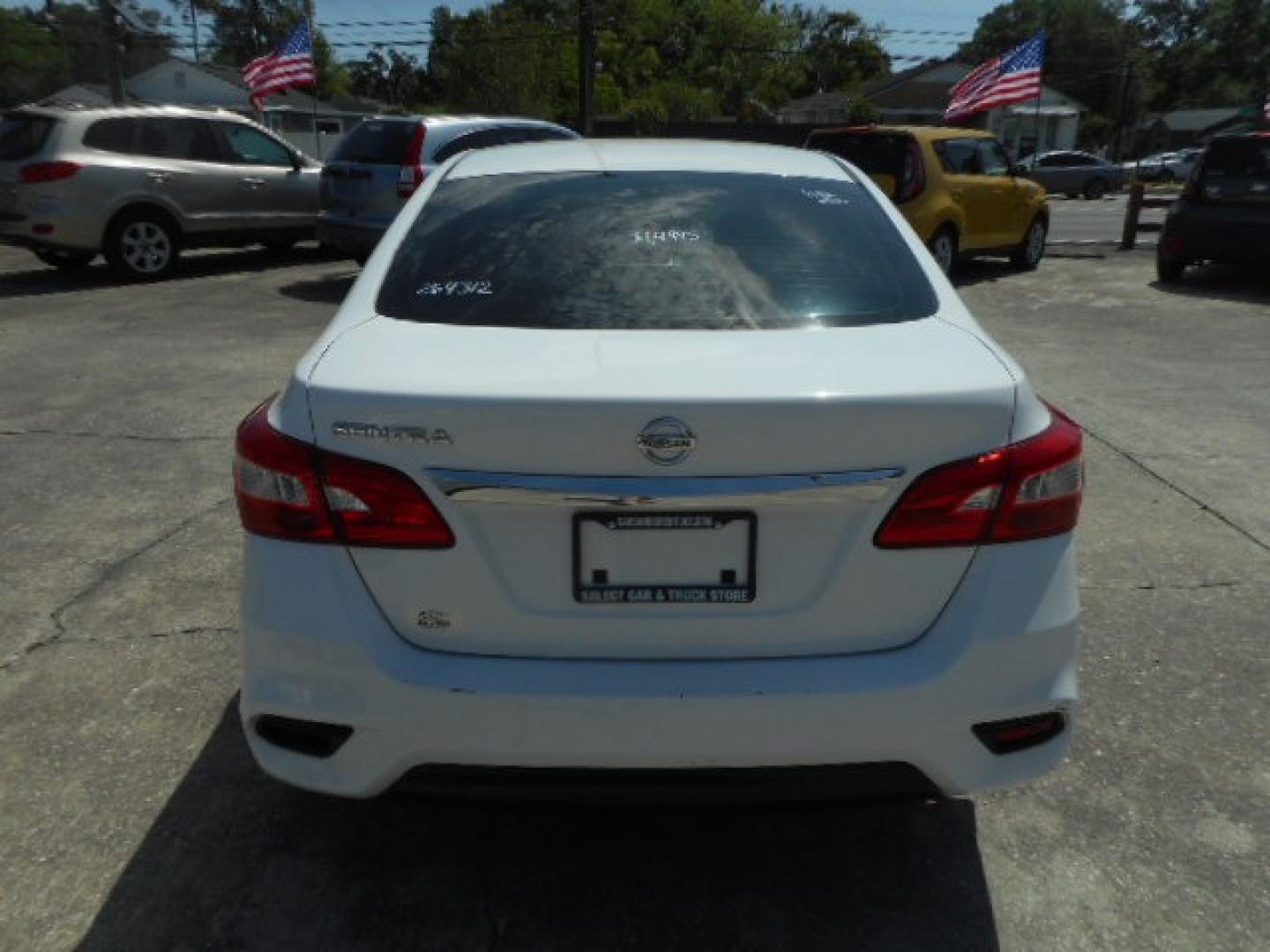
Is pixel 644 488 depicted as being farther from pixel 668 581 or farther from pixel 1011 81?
pixel 1011 81

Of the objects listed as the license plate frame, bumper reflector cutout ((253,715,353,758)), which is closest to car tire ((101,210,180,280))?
bumper reflector cutout ((253,715,353,758))

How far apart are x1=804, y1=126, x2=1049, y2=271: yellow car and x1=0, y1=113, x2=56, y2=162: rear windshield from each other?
26.4 ft

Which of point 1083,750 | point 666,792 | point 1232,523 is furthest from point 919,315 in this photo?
point 1232,523

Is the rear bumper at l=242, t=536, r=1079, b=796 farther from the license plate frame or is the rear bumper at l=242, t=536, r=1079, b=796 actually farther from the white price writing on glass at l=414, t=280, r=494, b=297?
the white price writing on glass at l=414, t=280, r=494, b=297

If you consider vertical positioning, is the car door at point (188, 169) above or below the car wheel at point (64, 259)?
above

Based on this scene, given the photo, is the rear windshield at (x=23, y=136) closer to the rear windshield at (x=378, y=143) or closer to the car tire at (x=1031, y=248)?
the rear windshield at (x=378, y=143)

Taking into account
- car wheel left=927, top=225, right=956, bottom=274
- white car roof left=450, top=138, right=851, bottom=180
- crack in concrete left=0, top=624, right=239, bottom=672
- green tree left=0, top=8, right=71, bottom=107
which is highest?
green tree left=0, top=8, right=71, bottom=107

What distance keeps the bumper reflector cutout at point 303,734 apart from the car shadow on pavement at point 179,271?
10.6 m

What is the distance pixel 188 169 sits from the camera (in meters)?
11.9

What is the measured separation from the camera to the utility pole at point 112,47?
1995 centimetres

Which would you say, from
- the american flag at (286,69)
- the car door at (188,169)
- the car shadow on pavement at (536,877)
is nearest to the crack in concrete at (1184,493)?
the car shadow on pavement at (536,877)

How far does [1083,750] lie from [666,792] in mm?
1580

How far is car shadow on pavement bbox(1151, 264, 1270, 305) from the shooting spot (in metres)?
11.7

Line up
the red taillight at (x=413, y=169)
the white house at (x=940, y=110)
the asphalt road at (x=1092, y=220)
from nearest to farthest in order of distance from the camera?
the red taillight at (x=413, y=169), the asphalt road at (x=1092, y=220), the white house at (x=940, y=110)
